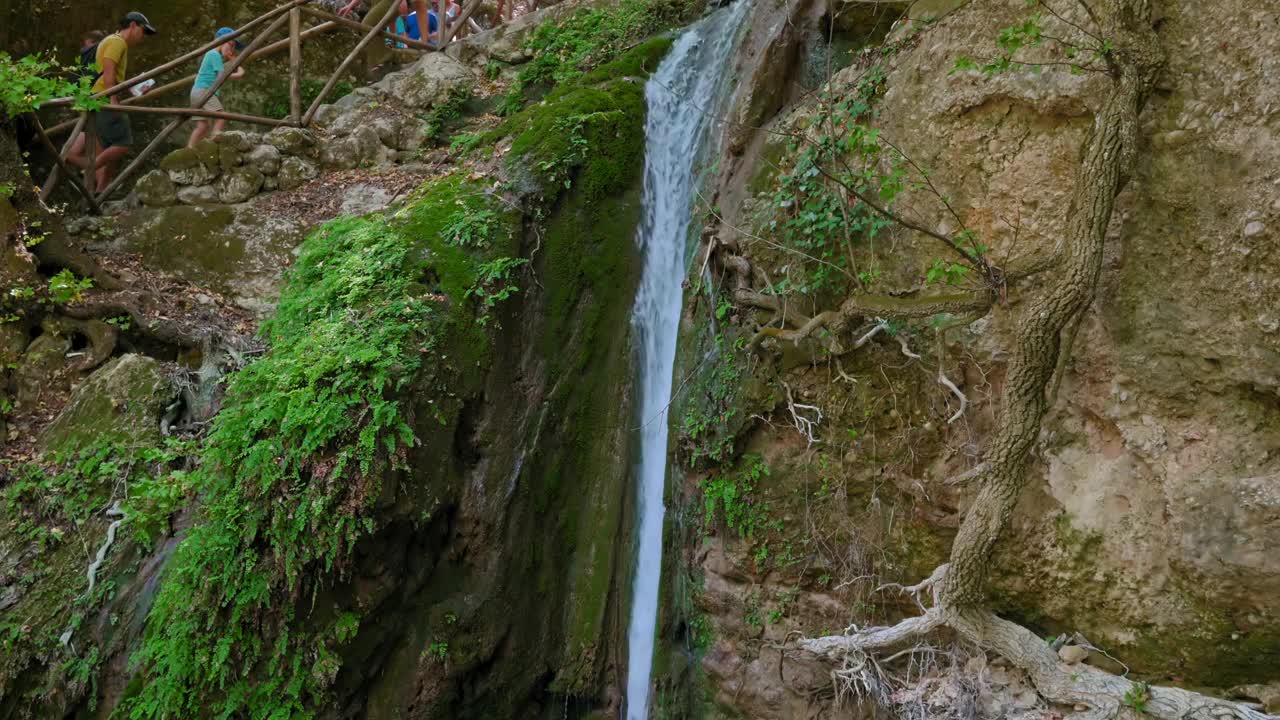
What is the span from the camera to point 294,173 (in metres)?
8.47

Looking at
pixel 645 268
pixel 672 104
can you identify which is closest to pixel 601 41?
pixel 672 104

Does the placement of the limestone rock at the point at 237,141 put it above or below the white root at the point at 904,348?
below

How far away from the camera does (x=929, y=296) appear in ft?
14.8

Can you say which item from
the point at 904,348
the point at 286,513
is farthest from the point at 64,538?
the point at 904,348

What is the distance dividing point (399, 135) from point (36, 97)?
3287mm

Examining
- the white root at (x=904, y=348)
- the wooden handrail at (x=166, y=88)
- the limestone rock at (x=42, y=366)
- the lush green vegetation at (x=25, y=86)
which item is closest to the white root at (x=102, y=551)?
the limestone rock at (x=42, y=366)

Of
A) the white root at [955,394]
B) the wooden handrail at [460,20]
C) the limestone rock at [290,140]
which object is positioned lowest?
the limestone rock at [290,140]

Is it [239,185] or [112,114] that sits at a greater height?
[112,114]

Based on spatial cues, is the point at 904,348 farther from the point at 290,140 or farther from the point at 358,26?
the point at 358,26

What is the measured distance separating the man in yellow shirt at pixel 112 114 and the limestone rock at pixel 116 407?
3.42 meters

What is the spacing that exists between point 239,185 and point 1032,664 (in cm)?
817

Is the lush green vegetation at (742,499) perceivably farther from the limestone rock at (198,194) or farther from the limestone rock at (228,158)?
the limestone rock at (228,158)

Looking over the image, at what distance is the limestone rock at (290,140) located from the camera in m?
8.55

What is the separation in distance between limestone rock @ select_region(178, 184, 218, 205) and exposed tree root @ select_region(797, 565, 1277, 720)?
712cm
